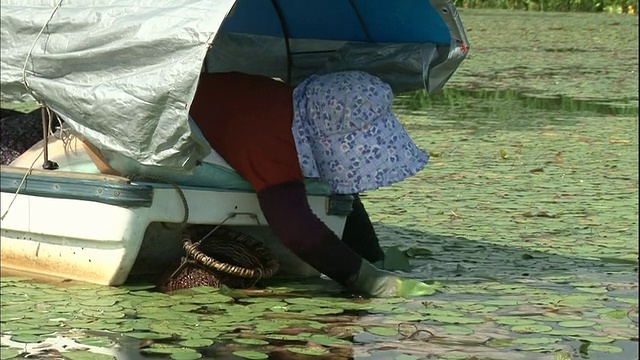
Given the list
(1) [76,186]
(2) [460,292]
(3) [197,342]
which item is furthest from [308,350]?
(1) [76,186]

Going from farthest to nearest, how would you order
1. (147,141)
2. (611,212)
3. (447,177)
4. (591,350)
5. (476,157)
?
(476,157) → (447,177) → (611,212) → (147,141) → (591,350)

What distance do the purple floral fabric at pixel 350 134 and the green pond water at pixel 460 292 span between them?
0.42 metres

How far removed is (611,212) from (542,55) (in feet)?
29.6

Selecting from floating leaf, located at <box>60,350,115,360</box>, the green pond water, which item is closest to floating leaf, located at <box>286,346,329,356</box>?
the green pond water

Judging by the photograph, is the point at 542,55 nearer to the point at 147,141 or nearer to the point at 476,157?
the point at 476,157

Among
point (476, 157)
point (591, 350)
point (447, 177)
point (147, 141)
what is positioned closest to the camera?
point (591, 350)

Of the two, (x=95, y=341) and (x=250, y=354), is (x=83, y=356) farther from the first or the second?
(x=250, y=354)

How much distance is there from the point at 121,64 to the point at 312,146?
2.31 ft

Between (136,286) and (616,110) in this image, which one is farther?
(616,110)

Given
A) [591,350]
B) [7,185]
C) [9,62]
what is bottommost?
[591,350]

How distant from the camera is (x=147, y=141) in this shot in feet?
14.8

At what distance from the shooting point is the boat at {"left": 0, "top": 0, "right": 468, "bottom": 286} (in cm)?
445

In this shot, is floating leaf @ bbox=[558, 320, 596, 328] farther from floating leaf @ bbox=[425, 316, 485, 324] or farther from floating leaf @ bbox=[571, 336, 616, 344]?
floating leaf @ bbox=[425, 316, 485, 324]

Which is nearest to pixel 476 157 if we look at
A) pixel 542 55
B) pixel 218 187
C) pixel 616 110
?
pixel 616 110
